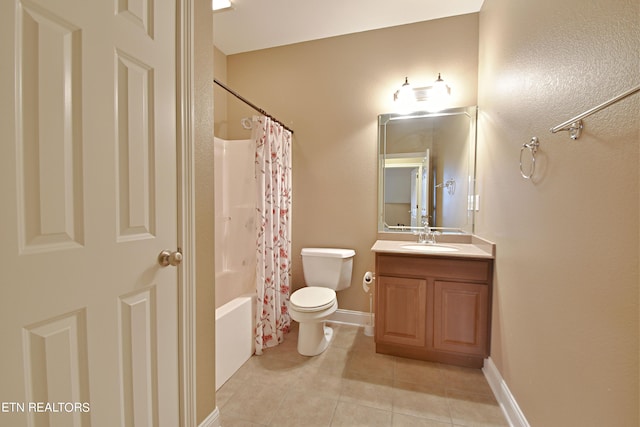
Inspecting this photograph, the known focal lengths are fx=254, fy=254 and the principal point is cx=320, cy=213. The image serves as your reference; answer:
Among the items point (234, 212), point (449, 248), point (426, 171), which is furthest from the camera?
point (234, 212)

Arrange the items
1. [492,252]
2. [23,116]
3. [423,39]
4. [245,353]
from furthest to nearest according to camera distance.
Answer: [423,39], [245,353], [492,252], [23,116]

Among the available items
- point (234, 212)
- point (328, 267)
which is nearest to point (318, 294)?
point (328, 267)

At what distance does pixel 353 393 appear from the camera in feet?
5.19

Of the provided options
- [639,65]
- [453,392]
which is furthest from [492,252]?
[639,65]

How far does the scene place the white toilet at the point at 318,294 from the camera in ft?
6.25

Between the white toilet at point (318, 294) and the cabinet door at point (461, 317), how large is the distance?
76cm

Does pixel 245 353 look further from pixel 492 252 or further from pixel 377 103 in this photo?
A: pixel 377 103

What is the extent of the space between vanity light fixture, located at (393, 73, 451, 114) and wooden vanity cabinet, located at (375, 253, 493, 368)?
134 cm

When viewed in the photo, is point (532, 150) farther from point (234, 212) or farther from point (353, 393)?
point (234, 212)

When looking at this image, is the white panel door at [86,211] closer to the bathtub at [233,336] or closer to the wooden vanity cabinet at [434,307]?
the bathtub at [233,336]

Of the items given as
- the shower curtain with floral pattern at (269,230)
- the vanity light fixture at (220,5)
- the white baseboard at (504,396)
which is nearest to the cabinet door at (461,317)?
the white baseboard at (504,396)

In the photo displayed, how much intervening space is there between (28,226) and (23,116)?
0.28 metres

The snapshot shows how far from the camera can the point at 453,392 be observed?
1.59 meters

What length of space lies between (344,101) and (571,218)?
1.98 metres
